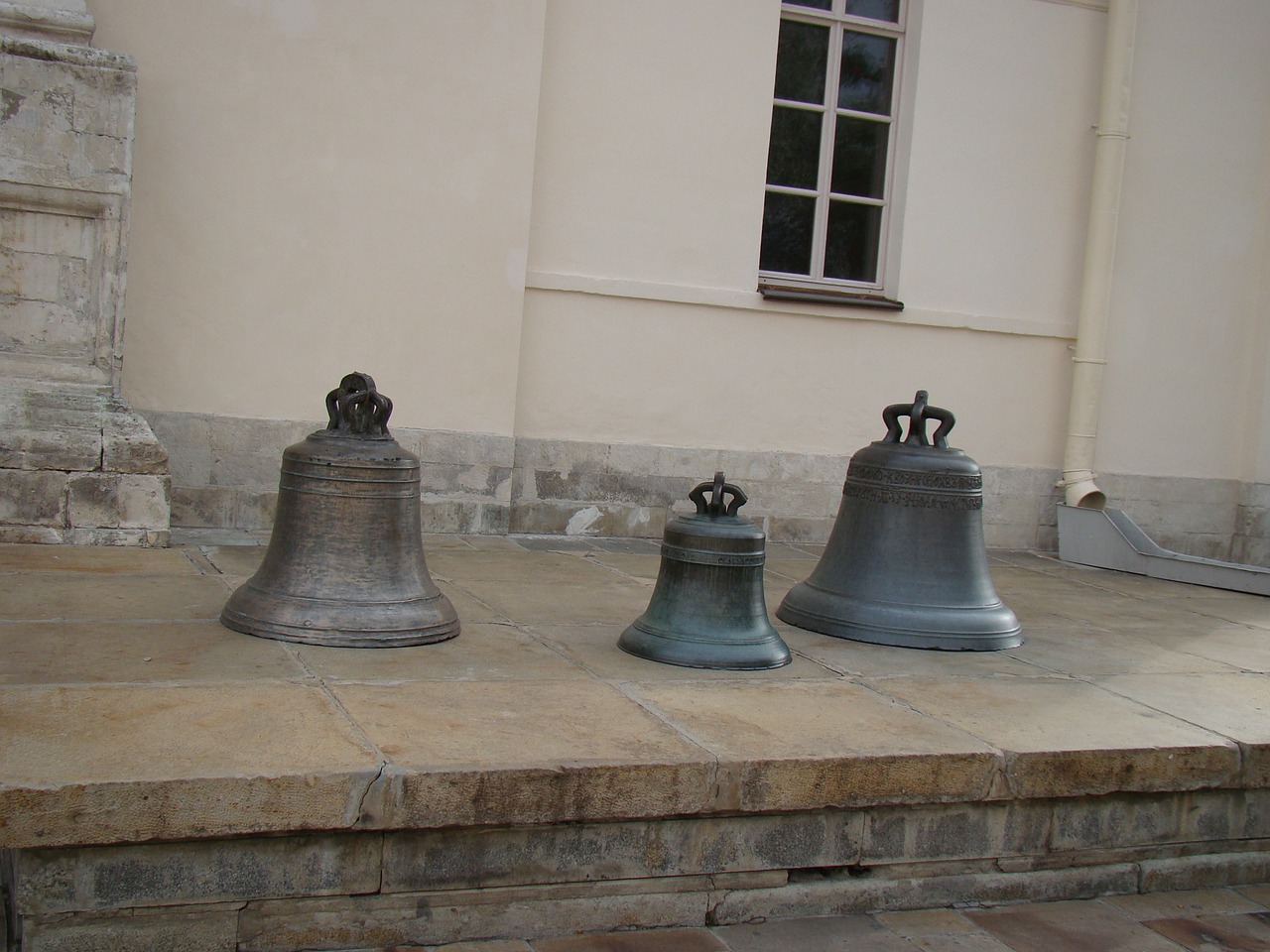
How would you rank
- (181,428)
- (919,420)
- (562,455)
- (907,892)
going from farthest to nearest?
(562,455)
(181,428)
(919,420)
(907,892)

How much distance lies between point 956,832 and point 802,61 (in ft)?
18.6

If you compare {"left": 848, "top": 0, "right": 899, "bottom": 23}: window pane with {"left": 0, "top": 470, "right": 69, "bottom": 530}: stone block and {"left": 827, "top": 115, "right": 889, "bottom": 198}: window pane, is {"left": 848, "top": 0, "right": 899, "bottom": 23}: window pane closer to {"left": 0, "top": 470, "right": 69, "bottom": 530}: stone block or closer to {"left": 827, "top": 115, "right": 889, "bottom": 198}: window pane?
{"left": 827, "top": 115, "right": 889, "bottom": 198}: window pane

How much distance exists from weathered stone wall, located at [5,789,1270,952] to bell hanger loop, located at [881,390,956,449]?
5.25 feet

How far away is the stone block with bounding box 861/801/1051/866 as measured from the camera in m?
3.38

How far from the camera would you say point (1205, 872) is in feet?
12.2

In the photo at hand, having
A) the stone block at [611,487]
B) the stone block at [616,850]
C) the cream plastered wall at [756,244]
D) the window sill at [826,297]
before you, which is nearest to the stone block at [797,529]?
the cream plastered wall at [756,244]

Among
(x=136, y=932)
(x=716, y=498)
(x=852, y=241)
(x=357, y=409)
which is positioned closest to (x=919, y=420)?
(x=716, y=498)

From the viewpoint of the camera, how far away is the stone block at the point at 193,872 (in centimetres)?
266

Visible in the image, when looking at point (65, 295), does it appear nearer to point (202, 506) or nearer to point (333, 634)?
point (202, 506)

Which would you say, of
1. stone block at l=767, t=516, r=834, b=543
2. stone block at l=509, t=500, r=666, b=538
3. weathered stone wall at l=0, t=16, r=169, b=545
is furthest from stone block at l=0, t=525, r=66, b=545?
stone block at l=767, t=516, r=834, b=543

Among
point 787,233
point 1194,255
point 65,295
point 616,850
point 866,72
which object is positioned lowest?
point 616,850

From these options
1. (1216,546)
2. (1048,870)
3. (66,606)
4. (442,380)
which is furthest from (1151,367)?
(66,606)

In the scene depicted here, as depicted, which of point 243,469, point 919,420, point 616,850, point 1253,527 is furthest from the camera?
point 1253,527

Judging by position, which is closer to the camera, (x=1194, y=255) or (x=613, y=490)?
(x=613, y=490)
